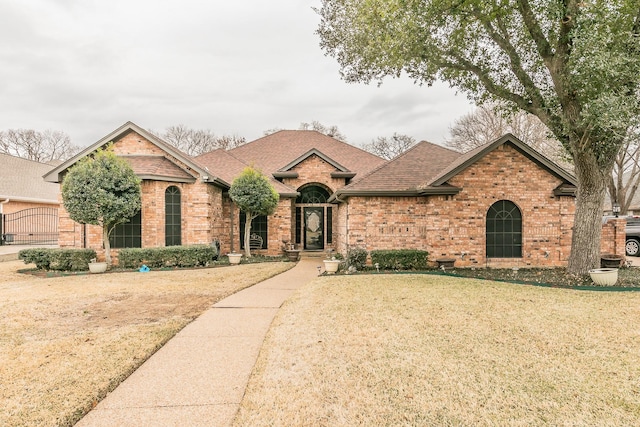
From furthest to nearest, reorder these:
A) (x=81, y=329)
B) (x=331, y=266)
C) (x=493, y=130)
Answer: (x=493, y=130), (x=331, y=266), (x=81, y=329)

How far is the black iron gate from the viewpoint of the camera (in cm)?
2142

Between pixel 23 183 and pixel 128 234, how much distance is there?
1714 centimetres

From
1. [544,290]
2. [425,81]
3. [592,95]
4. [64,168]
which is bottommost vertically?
[544,290]

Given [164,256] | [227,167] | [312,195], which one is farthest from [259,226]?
[164,256]

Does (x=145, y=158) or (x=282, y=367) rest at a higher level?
(x=145, y=158)

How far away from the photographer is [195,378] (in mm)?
3881

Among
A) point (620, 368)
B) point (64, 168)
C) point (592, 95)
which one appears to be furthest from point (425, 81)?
point (64, 168)

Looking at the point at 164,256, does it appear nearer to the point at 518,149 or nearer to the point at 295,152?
the point at 295,152

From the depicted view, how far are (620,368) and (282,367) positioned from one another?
403cm

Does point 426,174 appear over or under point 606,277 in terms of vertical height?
over

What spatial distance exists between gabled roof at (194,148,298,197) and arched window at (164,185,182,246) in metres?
3.35

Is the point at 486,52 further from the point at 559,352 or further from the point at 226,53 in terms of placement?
the point at 226,53

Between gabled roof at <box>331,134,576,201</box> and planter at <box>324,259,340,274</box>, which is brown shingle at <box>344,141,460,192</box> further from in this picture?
planter at <box>324,259,340,274</box>

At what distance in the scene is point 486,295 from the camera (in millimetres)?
7875
